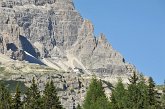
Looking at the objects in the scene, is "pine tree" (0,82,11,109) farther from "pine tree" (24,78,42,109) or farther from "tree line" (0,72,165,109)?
"pine tree" (24,78,42,109)

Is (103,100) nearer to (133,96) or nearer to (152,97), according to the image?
(133,96)

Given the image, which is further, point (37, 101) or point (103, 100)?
point (103, 100)

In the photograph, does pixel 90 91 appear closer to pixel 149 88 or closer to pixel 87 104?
pixel 87 104

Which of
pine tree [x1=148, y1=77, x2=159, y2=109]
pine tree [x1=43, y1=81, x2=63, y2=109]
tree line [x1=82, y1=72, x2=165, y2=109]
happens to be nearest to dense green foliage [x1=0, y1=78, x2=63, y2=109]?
pine tree [x1=43, y1=81, x2=63, y2=109]

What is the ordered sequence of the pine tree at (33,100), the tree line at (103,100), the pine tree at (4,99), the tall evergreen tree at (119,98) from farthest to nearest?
the pine tree at (4,99)
the pine tree at (33,100)
the tall evergreen tree at (119,98)
the tree line at (103,100)

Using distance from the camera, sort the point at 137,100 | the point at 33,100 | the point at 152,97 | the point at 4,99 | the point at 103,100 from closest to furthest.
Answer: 1. the point at 152,97
2. the point at 137,100
3. the point at 33,100
4. the point at 103,100
5. the point at 4,99

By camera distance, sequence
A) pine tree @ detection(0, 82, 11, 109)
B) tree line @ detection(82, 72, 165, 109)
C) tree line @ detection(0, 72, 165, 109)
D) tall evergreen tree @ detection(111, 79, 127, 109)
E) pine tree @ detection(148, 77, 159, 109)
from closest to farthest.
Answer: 1. pine tree @ detection(148, 77, 159, 109)
2. tree line @ detection(82, 72, 165, 109)
3. tree line @ detection(0, 72, 165, 109)
4. tall evergreen tree @ detection(111, 79, 127, 109)
5. pine tree @ detection(0, 82, 11, 109)

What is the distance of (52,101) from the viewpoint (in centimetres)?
11938

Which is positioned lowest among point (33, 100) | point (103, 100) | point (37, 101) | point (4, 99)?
point (37, 101)

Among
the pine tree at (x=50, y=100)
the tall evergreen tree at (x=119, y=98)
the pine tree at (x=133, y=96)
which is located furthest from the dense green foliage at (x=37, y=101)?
the pine tree at (x=133, y=96)

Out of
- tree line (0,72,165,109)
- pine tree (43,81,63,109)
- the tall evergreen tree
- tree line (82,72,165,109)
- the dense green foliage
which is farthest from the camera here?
pine tree (43,81,63,109)

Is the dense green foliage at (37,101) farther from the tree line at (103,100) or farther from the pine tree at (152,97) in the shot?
the pine tree at (152,97)

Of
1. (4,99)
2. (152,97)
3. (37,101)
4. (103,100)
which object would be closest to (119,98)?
(103,100)

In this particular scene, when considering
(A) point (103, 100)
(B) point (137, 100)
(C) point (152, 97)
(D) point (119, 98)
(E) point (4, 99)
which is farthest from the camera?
(D) point (119, 98)
